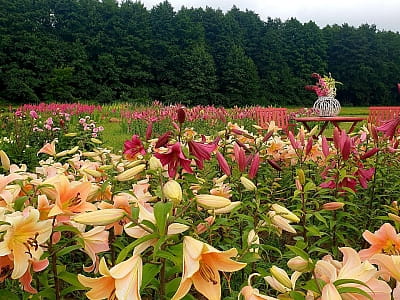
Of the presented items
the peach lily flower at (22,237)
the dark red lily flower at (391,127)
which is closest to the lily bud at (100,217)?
the peach lily flower at (22,237)

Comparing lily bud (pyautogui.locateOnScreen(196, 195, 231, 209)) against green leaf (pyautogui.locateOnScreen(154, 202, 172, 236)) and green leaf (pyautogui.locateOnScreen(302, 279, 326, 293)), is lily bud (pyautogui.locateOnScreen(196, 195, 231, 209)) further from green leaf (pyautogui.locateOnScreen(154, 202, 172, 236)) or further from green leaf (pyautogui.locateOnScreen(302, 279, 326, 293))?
green leaf (pyautogui.locateOnScreen(302, 279, 326, 293))

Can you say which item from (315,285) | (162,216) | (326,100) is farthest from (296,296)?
(326,100)

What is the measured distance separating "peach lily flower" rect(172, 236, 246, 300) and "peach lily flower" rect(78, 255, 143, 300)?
0.07 metres

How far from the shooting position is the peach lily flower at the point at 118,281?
2.36ft

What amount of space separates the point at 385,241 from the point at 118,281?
559 mm

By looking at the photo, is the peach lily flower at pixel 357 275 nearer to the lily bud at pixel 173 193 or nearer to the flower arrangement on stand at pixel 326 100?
the lily bud at pixel 173 193

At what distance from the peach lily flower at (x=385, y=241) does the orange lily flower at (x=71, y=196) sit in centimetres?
60

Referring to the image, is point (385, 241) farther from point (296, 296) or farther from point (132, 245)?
point (132, 245)

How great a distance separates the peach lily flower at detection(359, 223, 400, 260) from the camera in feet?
3.05

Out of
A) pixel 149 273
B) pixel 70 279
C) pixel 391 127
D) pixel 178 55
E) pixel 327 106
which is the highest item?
pixel 178 55

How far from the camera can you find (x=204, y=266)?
0.77m

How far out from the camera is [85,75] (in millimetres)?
28781

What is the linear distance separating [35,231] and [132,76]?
3041 cm

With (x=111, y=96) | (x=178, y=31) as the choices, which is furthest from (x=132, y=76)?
(x=178, y=31)
